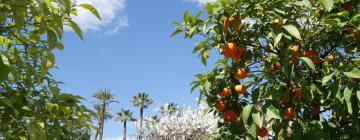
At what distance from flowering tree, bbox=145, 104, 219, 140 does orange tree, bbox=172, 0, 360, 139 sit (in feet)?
67.9

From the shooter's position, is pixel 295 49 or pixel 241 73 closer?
pixel 295 49

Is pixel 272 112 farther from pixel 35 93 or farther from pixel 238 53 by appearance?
pixel 35 93

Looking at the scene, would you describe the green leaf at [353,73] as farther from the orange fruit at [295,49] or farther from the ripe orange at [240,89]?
the ripe orange at [240,89]

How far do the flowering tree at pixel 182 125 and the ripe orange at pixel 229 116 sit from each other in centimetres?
2091

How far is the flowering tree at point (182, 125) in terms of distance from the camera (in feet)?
83.5

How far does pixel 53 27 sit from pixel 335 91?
2.29 metres

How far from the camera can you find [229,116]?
3740 millimetres

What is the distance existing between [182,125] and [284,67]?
22813mm

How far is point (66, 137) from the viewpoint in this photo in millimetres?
2631

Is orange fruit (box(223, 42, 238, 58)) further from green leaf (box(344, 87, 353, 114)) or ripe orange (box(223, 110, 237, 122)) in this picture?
green leaf (box(344, 87, 353, 114))

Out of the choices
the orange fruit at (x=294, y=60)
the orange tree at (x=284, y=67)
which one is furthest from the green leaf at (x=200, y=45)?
the orange fruit at (x=294, y=60)

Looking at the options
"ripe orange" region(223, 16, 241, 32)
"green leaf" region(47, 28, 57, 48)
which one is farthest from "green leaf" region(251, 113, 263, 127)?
"green leaf" region(47, 28, 57, 48)

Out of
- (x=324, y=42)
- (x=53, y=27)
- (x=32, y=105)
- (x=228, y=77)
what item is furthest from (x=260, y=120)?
(x=53, y=27)

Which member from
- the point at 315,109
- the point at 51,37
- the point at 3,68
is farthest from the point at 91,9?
the point at 315,109
